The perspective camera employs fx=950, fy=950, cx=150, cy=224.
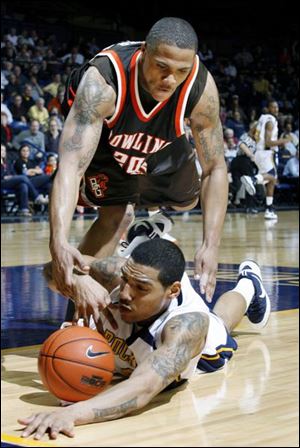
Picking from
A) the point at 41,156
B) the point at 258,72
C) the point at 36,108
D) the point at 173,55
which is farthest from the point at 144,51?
the point at 258,72

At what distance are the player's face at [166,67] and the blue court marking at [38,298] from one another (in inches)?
71.4

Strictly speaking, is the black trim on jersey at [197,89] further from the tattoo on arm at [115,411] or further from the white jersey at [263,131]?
the white jersey at [263,131]

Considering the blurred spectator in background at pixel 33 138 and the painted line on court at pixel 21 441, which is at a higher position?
the painted line on court at pixel 21 441

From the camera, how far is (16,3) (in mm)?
23312

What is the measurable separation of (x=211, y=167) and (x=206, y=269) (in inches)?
30.0

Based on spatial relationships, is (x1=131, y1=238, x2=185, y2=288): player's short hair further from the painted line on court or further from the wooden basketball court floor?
the painted line on court

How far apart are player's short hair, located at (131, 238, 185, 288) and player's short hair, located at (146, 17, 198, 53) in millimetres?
929

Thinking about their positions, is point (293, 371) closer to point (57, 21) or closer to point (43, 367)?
point (43, 367)

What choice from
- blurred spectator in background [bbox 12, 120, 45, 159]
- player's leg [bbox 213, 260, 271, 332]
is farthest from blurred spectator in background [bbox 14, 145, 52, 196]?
player's leg [bbox 213, 260, 271, 332]

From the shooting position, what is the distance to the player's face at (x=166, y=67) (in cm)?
433

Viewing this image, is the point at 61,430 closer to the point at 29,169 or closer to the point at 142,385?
the point at 142,385

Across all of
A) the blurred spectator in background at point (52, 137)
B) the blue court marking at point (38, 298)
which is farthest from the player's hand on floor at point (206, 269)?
the blurred spectator in background at point (52, 137)

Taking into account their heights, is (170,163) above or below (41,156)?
above

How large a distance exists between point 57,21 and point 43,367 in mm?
20976
